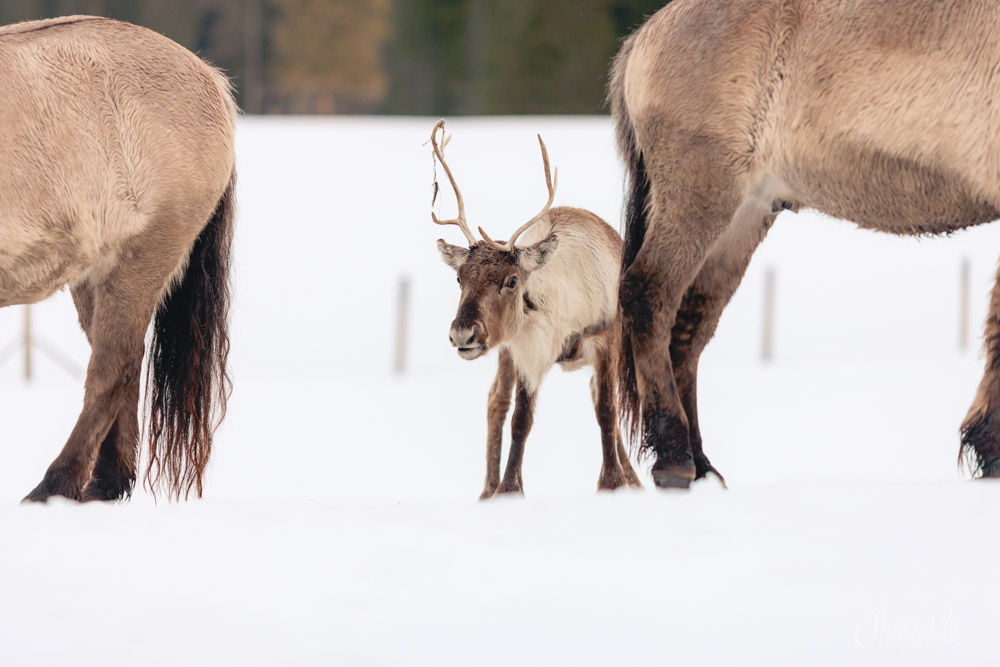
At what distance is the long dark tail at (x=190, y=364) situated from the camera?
5.37 meters

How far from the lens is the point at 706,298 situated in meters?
5.69

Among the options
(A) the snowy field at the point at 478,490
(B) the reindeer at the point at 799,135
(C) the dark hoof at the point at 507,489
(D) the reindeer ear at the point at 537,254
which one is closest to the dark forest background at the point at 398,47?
(A) the snowy field at the point at 478,490

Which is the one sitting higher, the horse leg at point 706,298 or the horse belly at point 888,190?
the horse belly at point 888,190

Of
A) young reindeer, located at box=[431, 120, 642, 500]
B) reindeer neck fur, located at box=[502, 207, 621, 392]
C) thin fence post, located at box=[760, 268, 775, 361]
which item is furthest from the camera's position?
thin fence post, located at box=[760, 268, 775, 361]

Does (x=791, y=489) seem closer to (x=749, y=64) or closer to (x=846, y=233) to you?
(x=749, y=64)

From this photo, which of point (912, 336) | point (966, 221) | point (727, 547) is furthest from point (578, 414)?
point (727, 547)

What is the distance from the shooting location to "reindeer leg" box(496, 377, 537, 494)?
6246 mm

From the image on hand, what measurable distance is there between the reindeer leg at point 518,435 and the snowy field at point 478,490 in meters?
0.51

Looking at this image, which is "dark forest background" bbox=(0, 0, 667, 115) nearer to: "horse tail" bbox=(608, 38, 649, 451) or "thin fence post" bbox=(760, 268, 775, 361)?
"thin fence post" bbox=(760, 268, 775, 361)

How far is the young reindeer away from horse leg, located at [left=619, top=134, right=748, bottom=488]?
76 cm

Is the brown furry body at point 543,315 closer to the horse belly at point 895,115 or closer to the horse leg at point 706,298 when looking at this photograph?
the horse leg at point 706,298

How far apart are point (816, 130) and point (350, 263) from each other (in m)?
14.0

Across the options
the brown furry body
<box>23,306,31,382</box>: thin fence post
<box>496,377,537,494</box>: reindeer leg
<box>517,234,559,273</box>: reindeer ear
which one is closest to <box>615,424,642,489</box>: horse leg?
the brown furry body

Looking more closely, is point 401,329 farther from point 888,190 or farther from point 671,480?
point 888,190
